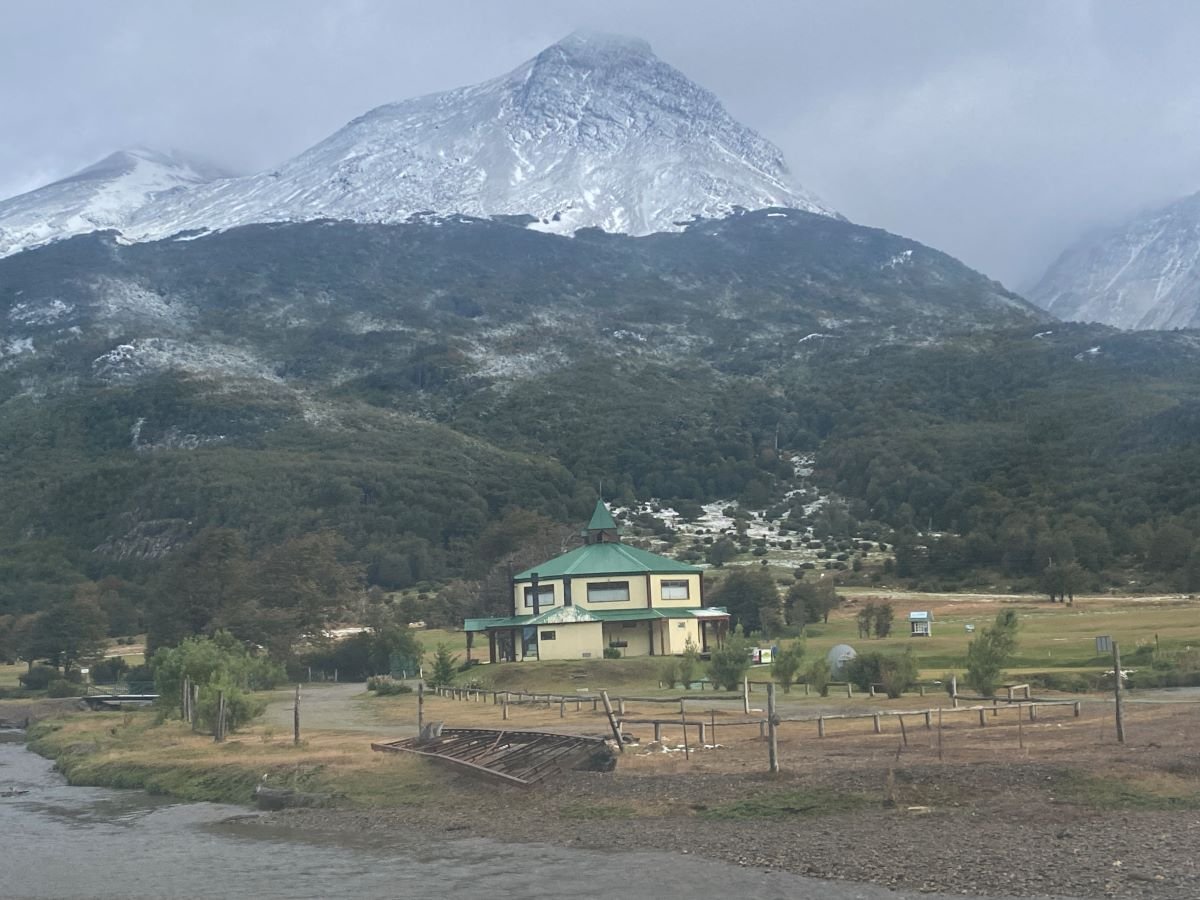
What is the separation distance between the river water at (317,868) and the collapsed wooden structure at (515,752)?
14.5 ft

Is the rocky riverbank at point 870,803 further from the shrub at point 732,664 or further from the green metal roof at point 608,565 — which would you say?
the green metal roof at point 608,565

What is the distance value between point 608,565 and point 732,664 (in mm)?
23551

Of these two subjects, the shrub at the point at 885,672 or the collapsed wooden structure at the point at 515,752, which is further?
the shrub at the point at 885,672

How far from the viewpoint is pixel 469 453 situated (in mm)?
189625

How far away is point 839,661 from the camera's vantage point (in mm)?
52719

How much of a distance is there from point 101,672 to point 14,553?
61.8 metres

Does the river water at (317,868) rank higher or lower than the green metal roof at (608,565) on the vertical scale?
lower

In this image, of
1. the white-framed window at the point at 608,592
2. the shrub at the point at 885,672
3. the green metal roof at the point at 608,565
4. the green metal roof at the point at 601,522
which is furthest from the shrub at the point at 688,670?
the green metal roof at the point at 601,522

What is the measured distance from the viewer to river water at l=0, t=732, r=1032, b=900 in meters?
22.4

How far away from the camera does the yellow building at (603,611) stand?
6969cm

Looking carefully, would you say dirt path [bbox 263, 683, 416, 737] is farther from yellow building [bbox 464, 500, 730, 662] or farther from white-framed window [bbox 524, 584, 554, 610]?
white-framed window [bbox 524, 584, 554, 610]

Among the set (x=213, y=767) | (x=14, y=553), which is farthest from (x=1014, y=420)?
(x=213, y=767)

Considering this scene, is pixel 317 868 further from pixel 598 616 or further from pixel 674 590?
pixel 674 590

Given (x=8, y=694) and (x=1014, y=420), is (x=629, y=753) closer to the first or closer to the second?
(x=8, y=694)
